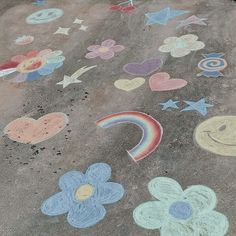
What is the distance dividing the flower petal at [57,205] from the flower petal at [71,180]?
0.10 m

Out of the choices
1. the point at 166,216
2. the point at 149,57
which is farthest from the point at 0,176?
the point at 149,57

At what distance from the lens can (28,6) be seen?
9234mm

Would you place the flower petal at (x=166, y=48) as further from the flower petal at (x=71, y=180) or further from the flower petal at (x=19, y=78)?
the flower petal at (x=71, y=180)

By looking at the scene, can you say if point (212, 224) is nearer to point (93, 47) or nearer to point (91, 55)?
point (91, 55)

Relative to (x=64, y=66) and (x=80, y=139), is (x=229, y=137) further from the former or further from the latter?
(x=64, y=66)

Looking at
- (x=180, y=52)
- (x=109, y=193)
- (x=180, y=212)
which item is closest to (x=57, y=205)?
(x=109, y=193)

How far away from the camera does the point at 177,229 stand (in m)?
3.90

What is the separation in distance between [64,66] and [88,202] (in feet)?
9.73

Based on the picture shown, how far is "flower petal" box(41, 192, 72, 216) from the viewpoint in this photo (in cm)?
431

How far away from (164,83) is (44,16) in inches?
148

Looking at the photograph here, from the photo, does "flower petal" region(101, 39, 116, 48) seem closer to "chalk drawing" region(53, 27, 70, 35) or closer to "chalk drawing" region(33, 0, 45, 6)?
"chalk drawing" region(53, 27, 70, 35)

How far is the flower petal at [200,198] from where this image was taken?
4.06 meters

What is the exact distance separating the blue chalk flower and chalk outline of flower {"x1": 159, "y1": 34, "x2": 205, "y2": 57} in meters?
2.63

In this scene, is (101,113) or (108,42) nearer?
(101,113)
